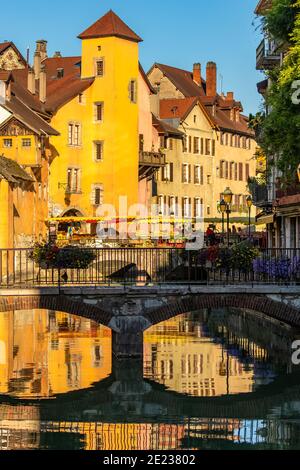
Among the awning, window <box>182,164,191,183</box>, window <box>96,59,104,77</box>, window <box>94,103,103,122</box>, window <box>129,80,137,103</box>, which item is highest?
window <box>96,59,104,77</box>

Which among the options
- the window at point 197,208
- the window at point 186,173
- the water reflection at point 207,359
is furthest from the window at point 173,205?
the water reflection at point 207,359

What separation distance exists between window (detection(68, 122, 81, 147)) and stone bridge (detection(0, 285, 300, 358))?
196 ft

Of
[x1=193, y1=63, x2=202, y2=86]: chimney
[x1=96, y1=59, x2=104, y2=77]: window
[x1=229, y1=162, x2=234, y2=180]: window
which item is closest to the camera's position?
[x1=96, y1=59, x2=104, y2=77]: window

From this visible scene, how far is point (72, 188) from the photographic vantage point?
95.2m

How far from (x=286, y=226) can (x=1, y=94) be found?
28278 mm

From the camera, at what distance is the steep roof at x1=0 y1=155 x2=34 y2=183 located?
6994 cm

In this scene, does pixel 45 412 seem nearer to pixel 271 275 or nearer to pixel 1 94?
pixel 271 275

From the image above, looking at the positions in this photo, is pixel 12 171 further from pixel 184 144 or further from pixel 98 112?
pixel 184 144

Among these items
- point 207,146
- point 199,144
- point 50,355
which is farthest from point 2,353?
point 207,146

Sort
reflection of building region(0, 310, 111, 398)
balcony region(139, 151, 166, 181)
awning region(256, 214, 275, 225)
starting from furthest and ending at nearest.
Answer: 1. balcony region(139, 151, 166, 181)
2. awning region(256, 214, 275, 225)
3. reflection of building region(0, 310, 111, 398)

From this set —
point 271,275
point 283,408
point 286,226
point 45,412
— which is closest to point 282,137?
point 271,275

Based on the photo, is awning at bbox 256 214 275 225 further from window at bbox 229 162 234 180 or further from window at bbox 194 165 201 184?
window at bbox 229 162 234 180

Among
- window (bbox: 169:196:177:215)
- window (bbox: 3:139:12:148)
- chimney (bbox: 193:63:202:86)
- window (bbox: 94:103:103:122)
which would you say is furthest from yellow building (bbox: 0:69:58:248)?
chimney (bbox: 193:63:202:86)

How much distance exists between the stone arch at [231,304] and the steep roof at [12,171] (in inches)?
1330
